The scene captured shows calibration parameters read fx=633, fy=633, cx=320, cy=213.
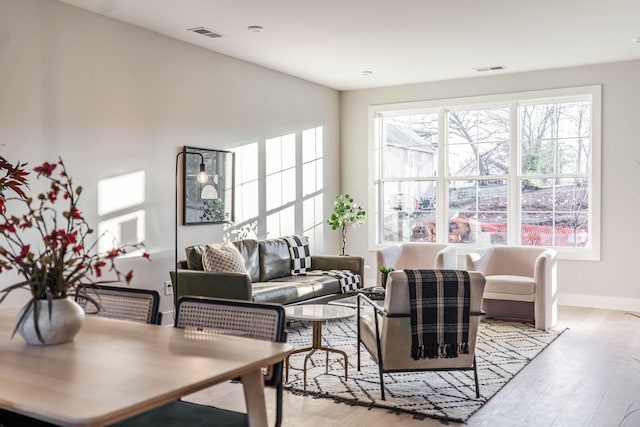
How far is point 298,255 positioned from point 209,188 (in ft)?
4.04

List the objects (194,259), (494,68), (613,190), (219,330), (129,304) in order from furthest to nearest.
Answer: (494,68) → (613,190) → (194,259) → (129,304) → (219,330)

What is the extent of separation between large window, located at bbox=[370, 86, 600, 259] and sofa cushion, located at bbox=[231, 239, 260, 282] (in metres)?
2.64

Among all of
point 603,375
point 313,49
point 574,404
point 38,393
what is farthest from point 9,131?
point 603,375

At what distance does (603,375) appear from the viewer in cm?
437

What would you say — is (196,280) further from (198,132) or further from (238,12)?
(238,12)

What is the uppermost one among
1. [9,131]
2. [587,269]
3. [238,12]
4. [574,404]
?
[238,12]

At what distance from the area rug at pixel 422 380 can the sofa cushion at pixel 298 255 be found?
1.20m

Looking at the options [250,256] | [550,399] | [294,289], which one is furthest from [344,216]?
[550,399]

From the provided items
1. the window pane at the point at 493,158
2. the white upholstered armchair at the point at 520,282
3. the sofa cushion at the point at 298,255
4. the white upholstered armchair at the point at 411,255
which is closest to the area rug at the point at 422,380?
the white upholstered armchair at the point at 520,282

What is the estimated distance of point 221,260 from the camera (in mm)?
5562

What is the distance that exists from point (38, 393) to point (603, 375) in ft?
12.9

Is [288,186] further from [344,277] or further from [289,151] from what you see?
[344,277]

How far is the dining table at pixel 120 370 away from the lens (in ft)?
4.73

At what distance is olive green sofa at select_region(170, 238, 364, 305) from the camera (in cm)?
518
